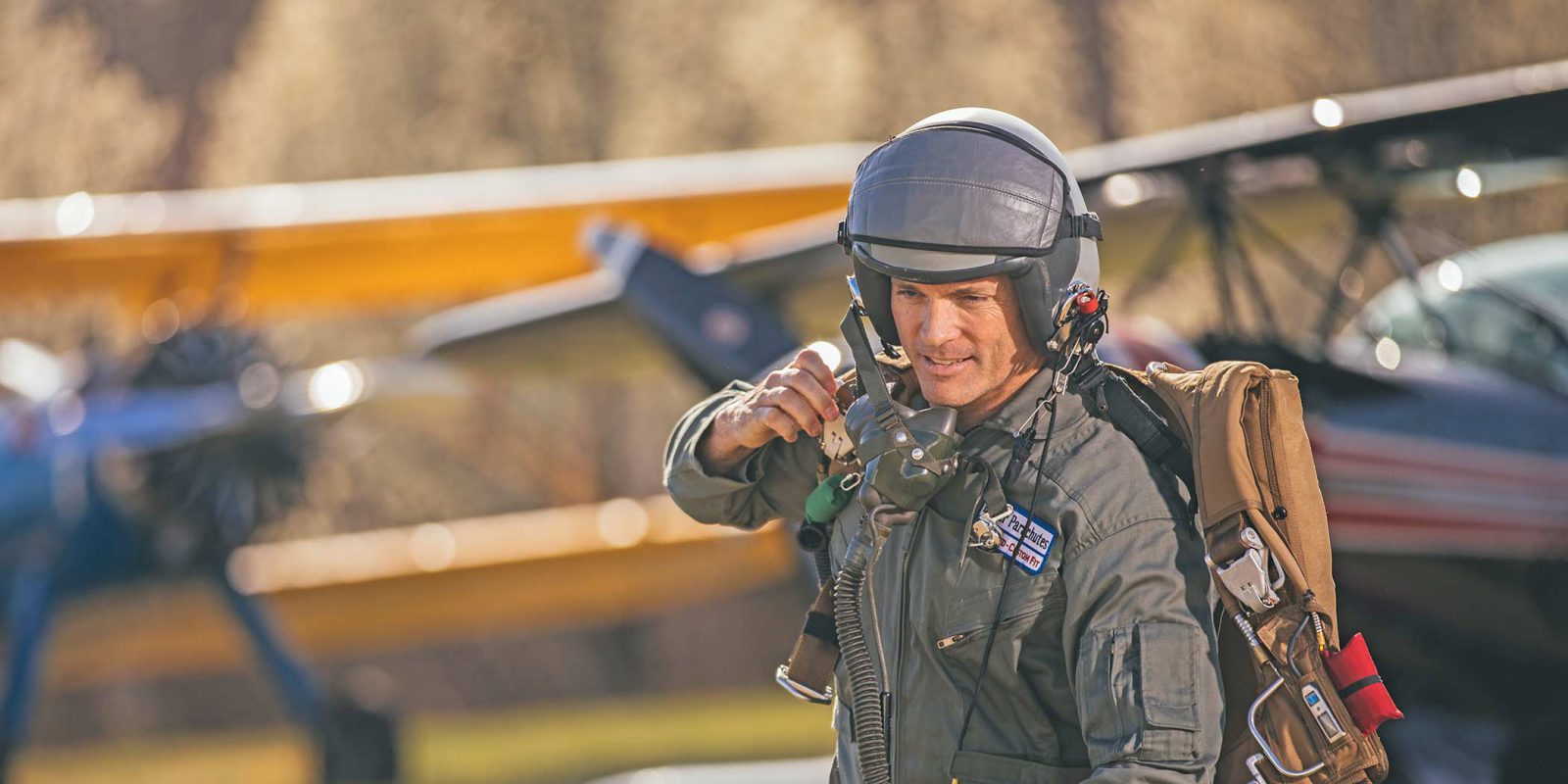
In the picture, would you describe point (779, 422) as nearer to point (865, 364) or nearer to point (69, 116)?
point (865, 364)

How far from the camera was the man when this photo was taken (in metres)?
1.74

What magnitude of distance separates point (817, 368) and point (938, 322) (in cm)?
23

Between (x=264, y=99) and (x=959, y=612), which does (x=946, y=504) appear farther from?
(x=264, y=99)

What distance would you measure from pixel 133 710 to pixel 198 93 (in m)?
10.0

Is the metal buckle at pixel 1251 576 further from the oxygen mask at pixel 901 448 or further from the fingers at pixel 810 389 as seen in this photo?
the fingers at pixel 810 389

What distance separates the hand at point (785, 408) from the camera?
206cm

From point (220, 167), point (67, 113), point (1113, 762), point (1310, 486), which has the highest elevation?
point (67, 113)

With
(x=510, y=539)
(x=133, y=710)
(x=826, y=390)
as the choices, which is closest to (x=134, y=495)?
(x=510, y=539)

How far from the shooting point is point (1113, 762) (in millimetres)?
1691

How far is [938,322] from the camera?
6.33 ft

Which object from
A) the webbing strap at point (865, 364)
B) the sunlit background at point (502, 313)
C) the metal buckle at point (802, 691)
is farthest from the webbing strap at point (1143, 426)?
the sunlit background at point (502, 313)


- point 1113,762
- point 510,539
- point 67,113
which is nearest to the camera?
point 1113,762

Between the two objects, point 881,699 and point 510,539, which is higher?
point 510,539

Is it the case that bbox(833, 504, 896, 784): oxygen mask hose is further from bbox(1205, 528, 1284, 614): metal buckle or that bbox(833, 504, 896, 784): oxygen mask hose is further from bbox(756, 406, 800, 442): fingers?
bbox(1205, 528, 1284, 614): metal buckle
